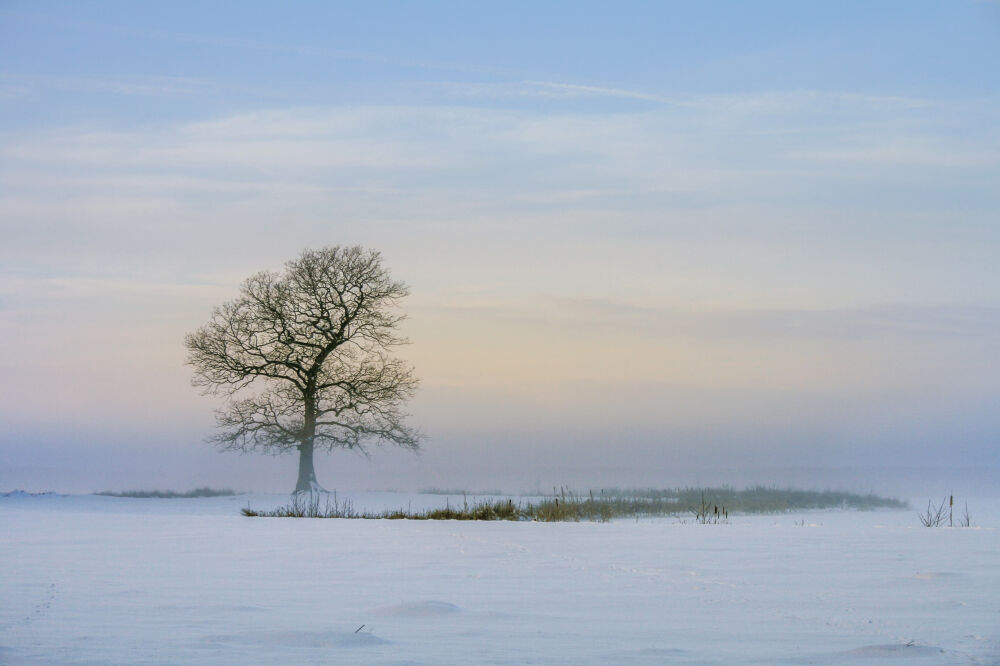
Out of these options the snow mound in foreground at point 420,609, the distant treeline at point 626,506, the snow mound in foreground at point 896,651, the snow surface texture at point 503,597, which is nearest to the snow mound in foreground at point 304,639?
the snow surface texture at point 503,597

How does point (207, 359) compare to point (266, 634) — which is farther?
point (207, 359)

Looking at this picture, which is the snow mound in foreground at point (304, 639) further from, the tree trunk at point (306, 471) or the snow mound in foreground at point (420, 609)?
the tree trunk at point (306, 471)

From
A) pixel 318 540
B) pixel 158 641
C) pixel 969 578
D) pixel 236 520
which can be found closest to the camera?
pixel 158 641

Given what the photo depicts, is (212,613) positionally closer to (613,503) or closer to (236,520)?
(236,520)

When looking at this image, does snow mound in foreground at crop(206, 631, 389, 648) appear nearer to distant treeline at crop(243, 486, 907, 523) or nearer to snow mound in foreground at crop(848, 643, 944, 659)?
snow mound in foreground at crop(848, 643, 944, 659)

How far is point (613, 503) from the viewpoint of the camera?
2994cm

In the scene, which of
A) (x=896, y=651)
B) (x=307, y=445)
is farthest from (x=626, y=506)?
(x=896, y=651)

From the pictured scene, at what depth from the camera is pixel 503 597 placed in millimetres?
10125

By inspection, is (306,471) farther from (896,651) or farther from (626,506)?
(896,651)

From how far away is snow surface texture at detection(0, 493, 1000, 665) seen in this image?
296 inches

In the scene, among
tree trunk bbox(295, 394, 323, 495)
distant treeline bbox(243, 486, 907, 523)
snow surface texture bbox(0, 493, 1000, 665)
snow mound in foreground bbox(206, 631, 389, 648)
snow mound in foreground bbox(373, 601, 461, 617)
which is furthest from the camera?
tree trunk bbox(295, 394, 323, 495)

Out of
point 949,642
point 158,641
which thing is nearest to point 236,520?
point 158,641

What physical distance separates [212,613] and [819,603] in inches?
220

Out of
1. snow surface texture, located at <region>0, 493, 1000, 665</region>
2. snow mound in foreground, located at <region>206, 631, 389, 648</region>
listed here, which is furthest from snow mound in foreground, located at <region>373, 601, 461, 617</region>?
snow mound in foreground, located at <region>206, 631, 389, 648</region>
